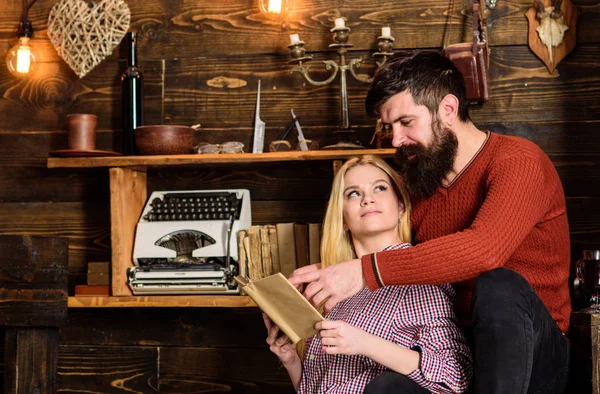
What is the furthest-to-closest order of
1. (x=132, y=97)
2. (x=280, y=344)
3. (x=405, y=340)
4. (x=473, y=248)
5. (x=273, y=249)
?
(x=132, y=97)
(x=273, y=249)
(x=280, y=344)
(x=405, y=340)
(x=473, y=248)

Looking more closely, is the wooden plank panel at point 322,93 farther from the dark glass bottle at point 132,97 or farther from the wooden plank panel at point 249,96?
the dark glass bottle at point 132,97

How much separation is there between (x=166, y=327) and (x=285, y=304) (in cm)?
156

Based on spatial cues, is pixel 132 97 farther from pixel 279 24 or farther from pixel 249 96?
pixel 279 24

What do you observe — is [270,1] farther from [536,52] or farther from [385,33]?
[536,52]

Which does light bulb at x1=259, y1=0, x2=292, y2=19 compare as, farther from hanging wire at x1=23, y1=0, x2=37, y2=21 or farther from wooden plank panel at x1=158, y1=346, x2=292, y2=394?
wooden plank panel at x1=158, y1=346, x2=292, y2=394

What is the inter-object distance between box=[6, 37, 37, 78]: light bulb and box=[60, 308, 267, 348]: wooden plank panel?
3.58 ft

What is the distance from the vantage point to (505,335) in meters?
1.91

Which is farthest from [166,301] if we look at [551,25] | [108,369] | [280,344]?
[551,25]

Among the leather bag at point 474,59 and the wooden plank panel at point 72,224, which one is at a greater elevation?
the leather bag at point 474,59

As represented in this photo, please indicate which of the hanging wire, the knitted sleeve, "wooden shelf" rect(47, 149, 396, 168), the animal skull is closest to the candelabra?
"wooden shelf" rect(47, 149, 396, 168)

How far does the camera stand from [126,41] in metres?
3.43

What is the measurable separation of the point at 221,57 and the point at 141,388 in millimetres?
1500

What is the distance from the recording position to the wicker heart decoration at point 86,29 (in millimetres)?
3363

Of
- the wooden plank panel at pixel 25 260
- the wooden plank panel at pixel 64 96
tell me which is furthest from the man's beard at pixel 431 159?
the wooden plank panel at pixel 64 96
